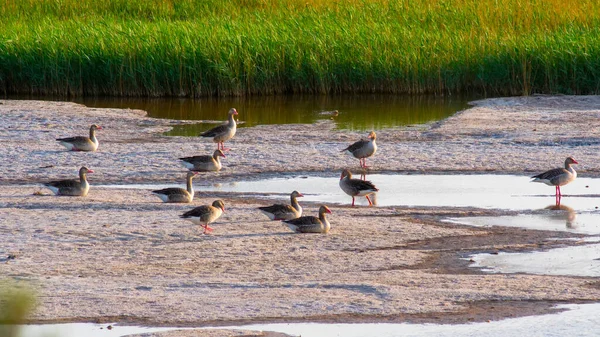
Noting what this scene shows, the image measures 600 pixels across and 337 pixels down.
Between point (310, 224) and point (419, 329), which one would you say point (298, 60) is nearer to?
point (310, 224)

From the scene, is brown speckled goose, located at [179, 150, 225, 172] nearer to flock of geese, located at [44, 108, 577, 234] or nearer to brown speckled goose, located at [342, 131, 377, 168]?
flock of geese, located at [44, 108, 577, 234]

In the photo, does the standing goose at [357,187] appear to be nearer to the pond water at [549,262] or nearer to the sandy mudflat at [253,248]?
the sandy mudflat at [253,248]

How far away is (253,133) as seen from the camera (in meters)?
20.7

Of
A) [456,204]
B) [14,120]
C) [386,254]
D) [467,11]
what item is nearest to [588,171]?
[456,204]

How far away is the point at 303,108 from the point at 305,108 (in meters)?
0.05

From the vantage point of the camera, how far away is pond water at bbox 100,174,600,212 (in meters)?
13.5

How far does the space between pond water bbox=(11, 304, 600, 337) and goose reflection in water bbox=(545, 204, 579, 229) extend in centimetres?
422

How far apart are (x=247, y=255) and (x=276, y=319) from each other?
7.70 feet

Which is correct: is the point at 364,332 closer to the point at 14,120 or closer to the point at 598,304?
the point at 598,304

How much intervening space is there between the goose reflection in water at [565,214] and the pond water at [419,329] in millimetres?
4218

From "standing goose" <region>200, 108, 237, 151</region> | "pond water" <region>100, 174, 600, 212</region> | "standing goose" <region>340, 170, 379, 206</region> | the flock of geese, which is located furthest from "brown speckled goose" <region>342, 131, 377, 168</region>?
"standing goose" <region>200, 108, 237, 151</region>

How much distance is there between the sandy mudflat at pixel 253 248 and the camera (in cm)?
810

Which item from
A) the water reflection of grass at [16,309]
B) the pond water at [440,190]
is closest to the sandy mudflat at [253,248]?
the pond water at [440,190]

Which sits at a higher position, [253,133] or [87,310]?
[253,133]
